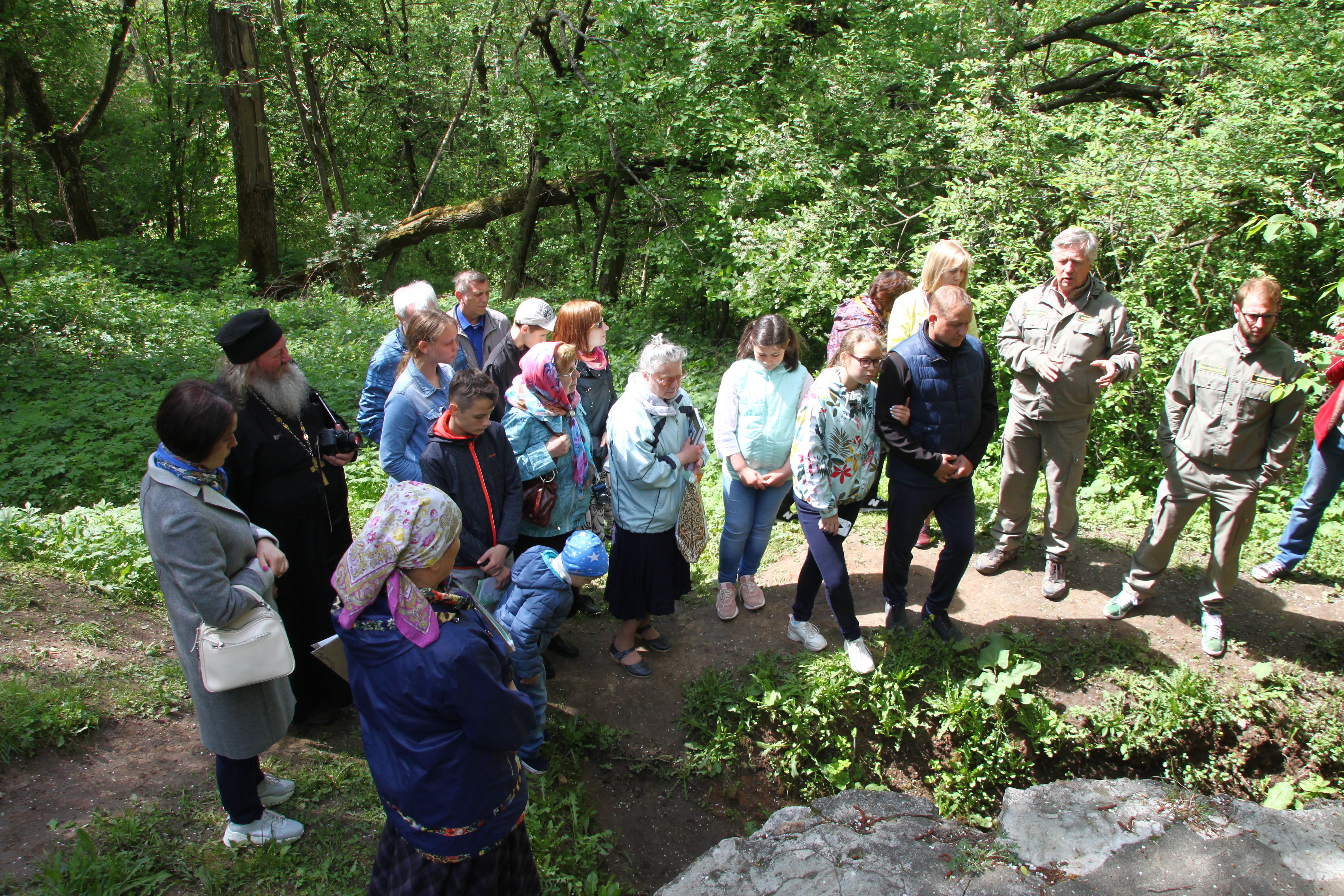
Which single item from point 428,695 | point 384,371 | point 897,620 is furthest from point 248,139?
point 428,695

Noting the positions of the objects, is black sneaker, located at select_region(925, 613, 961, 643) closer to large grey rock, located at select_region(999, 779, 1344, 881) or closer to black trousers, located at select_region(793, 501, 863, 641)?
black trousers, located at select_region(793, 501, 863, 641)

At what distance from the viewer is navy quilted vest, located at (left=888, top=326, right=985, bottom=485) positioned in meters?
3.75

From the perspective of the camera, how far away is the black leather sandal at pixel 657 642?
4.38 metres

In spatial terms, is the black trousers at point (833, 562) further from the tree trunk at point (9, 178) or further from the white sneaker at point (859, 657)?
the tree trunk at point (9, 178)

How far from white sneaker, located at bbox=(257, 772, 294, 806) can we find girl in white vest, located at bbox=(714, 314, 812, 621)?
2434mm

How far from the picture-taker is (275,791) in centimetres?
310

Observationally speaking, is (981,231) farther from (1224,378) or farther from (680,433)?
(680,433)

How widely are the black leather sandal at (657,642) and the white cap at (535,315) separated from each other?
1.83m

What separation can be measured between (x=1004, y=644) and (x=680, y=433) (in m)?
2.08

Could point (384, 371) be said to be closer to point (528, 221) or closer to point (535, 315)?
point (535, 315)

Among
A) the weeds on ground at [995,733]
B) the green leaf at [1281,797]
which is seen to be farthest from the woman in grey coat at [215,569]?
the green leaf at [1281,797]

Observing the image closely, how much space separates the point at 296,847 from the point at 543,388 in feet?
7.07

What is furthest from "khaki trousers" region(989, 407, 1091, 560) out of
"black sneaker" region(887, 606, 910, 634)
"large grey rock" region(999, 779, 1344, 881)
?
"large grey rock" region(999, 779, 1344, 881)

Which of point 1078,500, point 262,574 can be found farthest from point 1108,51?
point 262,574
